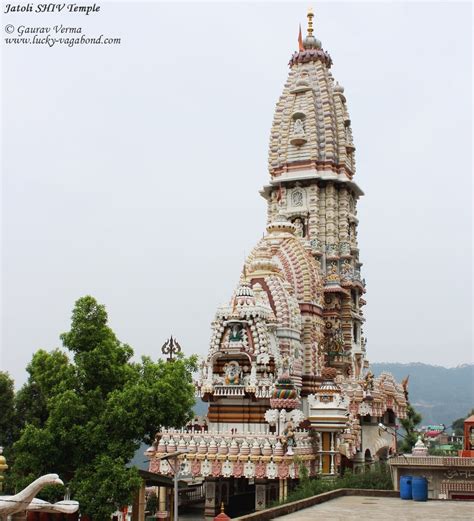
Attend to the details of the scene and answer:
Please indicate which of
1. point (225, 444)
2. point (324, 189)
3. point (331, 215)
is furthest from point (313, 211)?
point (225, 444)

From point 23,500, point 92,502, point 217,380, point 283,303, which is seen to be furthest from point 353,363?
point 23,500

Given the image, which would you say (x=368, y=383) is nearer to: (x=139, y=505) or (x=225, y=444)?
(x=225, y=444)

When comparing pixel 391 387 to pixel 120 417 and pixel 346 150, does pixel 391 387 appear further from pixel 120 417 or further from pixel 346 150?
pixel 120 417

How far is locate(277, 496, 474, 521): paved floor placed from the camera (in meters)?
18.0

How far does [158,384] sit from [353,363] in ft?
71.8

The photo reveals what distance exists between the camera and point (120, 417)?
2325 cm

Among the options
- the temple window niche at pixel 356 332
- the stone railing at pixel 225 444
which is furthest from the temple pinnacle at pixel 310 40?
the stone railing at pixel 225 444

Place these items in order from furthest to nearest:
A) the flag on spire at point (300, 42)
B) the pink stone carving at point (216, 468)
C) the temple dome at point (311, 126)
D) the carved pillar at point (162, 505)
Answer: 1. the flag on spire at point (300, 42)
2. the temple dome at point (311, 126)
3. the pink stone carving at point (216, 468)
4. the carved pillar at point (162, 505)

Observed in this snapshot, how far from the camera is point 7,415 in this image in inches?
1075

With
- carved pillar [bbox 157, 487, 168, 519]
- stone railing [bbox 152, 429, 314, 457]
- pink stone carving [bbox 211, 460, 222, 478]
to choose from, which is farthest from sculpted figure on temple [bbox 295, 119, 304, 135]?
carved pillar [bbox 157, 487, 168, 519]

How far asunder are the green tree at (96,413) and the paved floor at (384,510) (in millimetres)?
6079

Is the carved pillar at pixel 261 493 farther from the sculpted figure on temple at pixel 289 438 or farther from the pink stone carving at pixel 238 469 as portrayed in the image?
the sculpted figure on temple at pixel 289 438

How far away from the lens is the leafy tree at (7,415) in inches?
1075

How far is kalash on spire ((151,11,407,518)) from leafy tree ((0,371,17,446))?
6.56 metres
